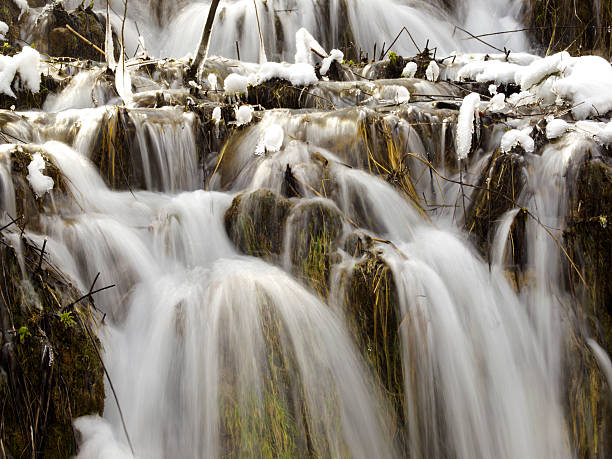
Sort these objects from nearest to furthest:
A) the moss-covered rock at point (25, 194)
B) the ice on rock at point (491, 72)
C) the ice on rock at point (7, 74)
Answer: the moss-covered rock at point (25, 194)
the ice on rock at point (7, 74)
the ice on rock at point (491, 72)

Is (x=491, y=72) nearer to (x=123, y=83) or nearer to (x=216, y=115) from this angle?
(x=216, y=115)

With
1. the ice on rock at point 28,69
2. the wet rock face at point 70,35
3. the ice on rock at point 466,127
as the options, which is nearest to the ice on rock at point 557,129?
the ice on rock at point 466,127

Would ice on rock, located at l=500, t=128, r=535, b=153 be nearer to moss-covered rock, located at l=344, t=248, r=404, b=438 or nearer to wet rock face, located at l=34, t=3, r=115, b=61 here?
moss-covered rock, located at l=344, t=248, r=404, b=438

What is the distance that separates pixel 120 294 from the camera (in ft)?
9.88

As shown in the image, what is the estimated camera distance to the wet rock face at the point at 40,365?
78.7 inches

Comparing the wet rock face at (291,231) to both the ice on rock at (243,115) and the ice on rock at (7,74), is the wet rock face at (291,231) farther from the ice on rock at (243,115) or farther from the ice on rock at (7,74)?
the ice on rock at (7,74)

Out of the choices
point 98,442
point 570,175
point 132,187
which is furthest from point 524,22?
point 98,442

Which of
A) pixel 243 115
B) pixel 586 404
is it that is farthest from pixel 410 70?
pixel 586 404

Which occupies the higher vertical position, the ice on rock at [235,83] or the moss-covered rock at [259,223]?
the ice on rock at [235,83]

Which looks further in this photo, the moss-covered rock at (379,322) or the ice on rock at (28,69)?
the ice on rock at (28,69)

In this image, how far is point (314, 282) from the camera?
3.05m

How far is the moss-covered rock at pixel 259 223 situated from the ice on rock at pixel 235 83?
1843 millimetres

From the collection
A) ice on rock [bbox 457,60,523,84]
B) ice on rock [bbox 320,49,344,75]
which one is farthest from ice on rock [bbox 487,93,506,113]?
ice on rock [bbox 320,49,344,75]

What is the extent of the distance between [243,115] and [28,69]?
2360 mm
